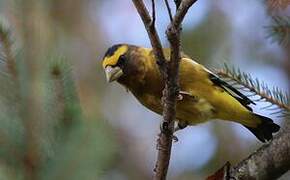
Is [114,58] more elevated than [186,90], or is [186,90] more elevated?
[114,58]

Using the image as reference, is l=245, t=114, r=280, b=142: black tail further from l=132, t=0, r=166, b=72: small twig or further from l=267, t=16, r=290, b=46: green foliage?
l=132, t=0, r=166, b=72: small twig

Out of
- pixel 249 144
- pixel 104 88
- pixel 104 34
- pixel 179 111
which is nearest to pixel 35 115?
pixel 179 111

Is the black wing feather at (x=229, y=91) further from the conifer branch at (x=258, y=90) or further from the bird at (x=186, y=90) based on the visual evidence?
the conifer branch at (x=258, y=90)

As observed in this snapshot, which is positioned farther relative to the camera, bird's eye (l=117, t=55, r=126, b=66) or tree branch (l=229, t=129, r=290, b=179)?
bird's eye (l=117, t=55, r=126, b=66)

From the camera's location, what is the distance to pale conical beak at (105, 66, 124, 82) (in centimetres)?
271

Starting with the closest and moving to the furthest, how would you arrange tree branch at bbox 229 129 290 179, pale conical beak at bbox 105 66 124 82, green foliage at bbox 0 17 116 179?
green foliage at bbox 0 17 116 179
tree branch at bbox 229 129 290 179
pale conical beak at bbox 105 66 124 82

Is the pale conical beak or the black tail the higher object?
the pale conical beak

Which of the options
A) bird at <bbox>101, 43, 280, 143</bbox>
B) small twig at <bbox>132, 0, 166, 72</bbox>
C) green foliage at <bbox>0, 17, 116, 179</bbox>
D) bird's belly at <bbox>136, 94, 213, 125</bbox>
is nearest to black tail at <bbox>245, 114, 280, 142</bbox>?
bird at <bbox>101, 43, 280, 143</bbox>

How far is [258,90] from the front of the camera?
187 centimetres

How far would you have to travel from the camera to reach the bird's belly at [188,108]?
2811mm

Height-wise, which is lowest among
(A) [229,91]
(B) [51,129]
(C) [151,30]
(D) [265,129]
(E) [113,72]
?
(D) [265,129]

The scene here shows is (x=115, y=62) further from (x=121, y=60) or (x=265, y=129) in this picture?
(x=265, y=129)

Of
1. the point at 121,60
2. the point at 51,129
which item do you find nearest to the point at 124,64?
the point at 121,60

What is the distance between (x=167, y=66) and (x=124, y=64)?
3.64ft
